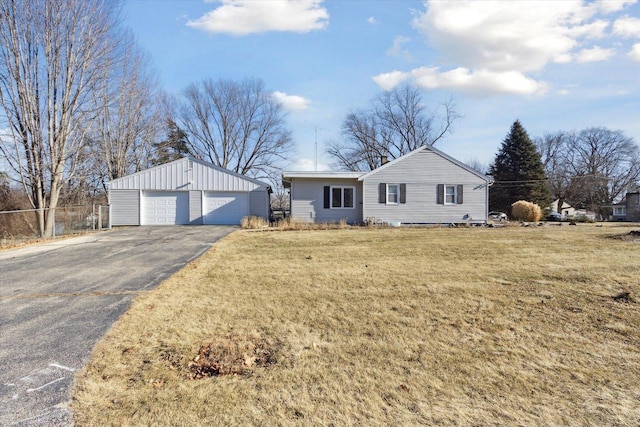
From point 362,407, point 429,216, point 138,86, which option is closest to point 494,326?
point 362,407

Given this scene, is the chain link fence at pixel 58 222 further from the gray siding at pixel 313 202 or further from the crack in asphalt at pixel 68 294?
the gray siding at pixel 313 202

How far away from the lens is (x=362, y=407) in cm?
235

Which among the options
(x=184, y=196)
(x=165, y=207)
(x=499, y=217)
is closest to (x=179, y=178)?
(x=184, y=196)

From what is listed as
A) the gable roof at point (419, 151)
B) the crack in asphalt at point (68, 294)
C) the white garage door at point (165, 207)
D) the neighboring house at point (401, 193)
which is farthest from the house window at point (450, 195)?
the crack in asphalt at point (68, 294)

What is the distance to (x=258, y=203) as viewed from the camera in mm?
19266

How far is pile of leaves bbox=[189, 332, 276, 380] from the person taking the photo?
2.88 metres

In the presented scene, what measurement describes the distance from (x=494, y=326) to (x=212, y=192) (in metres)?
17.3

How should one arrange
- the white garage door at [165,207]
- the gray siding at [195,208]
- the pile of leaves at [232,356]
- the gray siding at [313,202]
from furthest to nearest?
the white garage door at [165,207] < the gray siding at [195,208] < the gray siding at [313,202] < the pile of leaves at [232,356]

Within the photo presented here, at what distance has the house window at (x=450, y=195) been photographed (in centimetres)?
1809

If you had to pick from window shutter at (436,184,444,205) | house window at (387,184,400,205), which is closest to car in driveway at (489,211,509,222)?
window shutter at (436,184,444,205)

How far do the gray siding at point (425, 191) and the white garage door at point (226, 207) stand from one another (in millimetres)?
6789

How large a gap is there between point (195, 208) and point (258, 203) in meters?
3.38

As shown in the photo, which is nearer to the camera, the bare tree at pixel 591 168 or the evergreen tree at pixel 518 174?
the evergreen tree at pixel 518 174

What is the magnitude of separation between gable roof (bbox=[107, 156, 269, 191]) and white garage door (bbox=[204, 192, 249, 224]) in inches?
18.5
